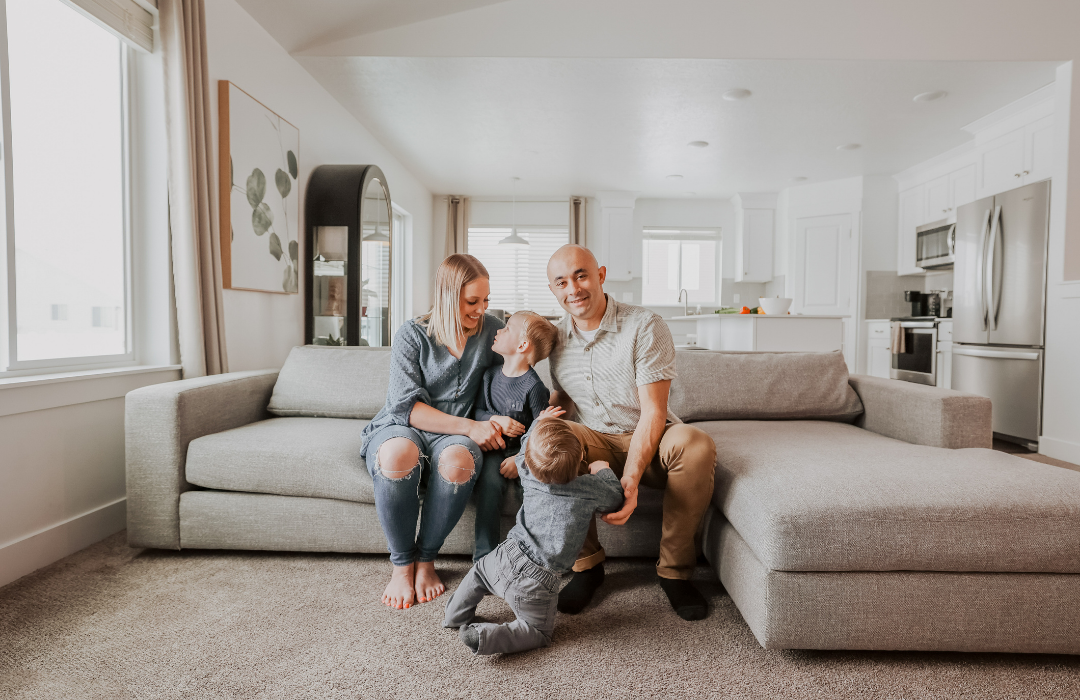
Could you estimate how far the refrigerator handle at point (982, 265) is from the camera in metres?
4.04

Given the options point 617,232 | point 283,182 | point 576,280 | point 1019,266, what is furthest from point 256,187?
point 617,232

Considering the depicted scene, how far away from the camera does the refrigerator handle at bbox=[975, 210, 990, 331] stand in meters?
4.04

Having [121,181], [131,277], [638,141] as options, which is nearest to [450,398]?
[131,277]

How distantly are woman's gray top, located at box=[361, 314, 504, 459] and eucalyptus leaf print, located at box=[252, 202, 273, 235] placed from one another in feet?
5.83

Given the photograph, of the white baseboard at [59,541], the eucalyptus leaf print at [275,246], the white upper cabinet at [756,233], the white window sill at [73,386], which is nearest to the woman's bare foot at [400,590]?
the white baseboard at [59,541]

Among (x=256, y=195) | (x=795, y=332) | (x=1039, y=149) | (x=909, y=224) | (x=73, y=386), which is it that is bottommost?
(x=73, y=386)

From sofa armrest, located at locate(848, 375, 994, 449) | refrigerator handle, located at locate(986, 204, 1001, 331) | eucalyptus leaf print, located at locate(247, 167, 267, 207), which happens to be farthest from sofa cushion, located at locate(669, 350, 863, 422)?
refrigerator handle, located at locate(986, 204, 1001, 331)

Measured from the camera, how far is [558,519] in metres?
1.32

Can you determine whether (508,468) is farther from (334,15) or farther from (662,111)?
(662,111)

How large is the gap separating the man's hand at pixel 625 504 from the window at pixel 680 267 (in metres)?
6.51

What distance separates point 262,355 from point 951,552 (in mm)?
3287

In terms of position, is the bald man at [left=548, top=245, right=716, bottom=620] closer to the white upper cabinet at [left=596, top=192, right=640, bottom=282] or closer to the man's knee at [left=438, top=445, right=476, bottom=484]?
the man's knee at [left=438, top=445, right=476, bottom=484]

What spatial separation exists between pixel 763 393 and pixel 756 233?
5.58 meters

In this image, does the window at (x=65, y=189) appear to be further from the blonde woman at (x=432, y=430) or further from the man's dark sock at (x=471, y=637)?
the man's dark sock at (x=471, y=637)
